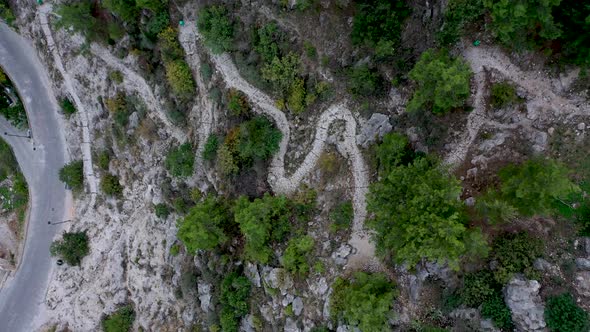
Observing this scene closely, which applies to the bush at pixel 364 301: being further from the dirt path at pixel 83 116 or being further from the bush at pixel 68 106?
the bush at pixel 68 106

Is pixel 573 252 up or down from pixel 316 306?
up

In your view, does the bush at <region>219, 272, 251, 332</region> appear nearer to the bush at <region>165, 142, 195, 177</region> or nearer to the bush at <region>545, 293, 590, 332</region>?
the bush at <region>165, 142, 195, 177</region>

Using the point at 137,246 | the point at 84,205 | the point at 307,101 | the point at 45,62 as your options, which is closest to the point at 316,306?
the point at 307,101

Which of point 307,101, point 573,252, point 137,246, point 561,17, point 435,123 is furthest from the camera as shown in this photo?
point 137,246

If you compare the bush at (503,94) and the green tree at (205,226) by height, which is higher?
the bush at (503,94)

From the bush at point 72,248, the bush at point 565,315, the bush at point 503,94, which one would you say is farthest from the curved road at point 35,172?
the bush at point 565,315

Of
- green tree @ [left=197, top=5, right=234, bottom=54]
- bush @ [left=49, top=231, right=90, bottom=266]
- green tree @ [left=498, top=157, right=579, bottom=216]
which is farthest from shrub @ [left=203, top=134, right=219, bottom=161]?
green tree @ [left=498, top=157, right=579, bottom=216]

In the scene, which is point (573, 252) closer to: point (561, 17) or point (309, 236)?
point (561, 17)
